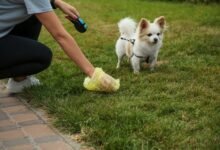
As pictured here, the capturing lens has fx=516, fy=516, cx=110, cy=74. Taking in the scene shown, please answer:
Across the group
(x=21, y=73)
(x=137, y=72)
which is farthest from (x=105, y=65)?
(x=21, y=73)

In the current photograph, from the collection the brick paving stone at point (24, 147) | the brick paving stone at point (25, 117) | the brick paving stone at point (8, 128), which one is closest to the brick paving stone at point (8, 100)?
the brick paving stone at point (25, 117)

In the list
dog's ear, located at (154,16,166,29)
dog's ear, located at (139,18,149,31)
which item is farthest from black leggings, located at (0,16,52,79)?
dog's ear, located at (154,16,166,29)

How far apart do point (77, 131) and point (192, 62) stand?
89.5 inches

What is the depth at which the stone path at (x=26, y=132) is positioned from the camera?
3.31 m

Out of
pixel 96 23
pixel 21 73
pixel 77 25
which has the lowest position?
pixel 96 23

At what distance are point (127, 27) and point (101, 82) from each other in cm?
184

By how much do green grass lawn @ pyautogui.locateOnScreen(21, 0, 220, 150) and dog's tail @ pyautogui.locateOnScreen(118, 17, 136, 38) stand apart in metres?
0.35

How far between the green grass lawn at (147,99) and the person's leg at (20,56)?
1.25 feet

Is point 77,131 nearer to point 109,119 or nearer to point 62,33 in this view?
point 109,119

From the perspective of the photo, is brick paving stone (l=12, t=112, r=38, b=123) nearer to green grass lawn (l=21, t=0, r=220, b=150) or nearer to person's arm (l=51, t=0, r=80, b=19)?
green grass lawn (l=21, t=0, r=220, b=150)

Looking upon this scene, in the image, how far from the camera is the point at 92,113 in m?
3.76

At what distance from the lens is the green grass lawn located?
3.22 metres

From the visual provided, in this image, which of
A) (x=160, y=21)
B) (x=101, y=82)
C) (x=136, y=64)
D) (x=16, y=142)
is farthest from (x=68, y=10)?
(x=160, y=21)

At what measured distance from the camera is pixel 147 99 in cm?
409
